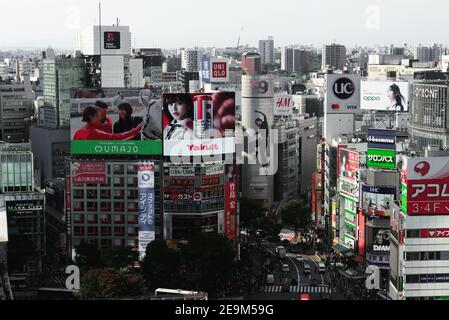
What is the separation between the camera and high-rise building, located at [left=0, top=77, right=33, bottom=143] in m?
33.8

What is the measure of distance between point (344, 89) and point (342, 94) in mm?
147

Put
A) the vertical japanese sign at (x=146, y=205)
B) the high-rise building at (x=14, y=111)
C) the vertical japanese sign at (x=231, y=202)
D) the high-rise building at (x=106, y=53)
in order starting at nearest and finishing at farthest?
the vertical japanese sign at (x=146, y=205), the vertical japanese sign at (x=231, y=202), the high-rise building at (x=106, y=53), the high-rise building at (x=14, y=111)

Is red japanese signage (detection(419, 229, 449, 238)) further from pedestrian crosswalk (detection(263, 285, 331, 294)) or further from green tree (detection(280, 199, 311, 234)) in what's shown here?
green tree (detection(280, 199, 311, 234))

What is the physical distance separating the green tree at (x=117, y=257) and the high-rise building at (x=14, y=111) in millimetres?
17460

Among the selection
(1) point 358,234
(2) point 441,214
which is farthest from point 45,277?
(2) point 441,214

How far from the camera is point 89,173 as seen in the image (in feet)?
58.8

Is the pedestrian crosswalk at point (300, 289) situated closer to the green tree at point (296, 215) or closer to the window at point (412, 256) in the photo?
the window at point (412, 256)

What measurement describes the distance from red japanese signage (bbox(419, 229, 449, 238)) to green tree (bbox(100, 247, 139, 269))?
5.77m

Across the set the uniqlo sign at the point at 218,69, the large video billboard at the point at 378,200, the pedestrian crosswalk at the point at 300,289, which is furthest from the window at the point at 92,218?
the uniqlo sign at the point at 218,69

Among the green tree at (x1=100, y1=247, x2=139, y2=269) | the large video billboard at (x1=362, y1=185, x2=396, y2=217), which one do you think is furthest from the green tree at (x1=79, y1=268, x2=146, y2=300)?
the large video billboard at (x1=362, y1=185, x2=396, y2=217)

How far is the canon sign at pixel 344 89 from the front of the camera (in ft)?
79.4

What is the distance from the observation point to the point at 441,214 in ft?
43.1
